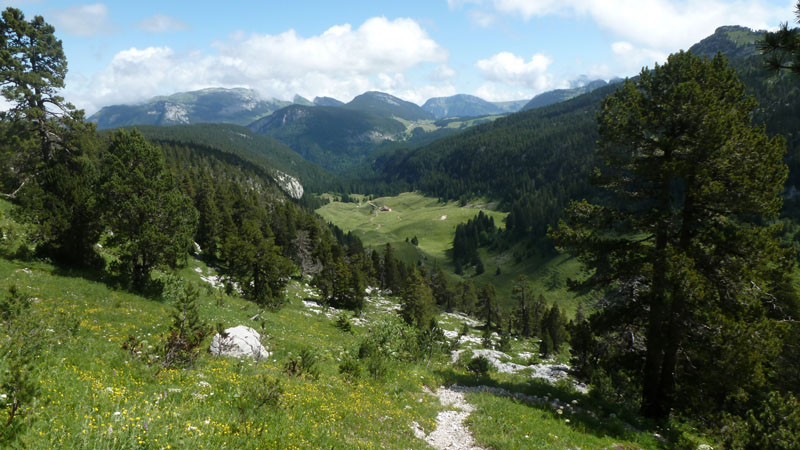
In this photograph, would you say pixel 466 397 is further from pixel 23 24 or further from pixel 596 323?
pixel 23 24

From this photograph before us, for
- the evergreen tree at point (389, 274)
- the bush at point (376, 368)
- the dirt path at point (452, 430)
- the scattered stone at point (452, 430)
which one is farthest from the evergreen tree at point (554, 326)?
the bush at point (376, 368)

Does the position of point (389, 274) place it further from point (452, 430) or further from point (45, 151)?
point (452, 430)

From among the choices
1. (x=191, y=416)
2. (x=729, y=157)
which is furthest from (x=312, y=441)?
(x=729, y=157)

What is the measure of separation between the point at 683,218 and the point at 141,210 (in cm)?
2893

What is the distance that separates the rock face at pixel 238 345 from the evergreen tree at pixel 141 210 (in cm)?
1088

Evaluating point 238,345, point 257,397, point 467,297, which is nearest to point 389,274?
point 467,297

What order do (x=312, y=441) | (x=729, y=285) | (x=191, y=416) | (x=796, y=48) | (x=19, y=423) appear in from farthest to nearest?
1. (x=729, y=285)
2. (x=796, y=48)
3. (x=312, y=441)
4. (x=191, y=416)
5. (x=19, y=423)

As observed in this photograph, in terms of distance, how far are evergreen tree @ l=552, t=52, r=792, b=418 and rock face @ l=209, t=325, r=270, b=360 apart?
14.1 metres

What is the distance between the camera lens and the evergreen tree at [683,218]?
42.9ft

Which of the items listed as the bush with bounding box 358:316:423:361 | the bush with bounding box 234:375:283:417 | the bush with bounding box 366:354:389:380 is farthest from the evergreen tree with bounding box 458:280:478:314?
the bush with bounding box 234:375:283:417

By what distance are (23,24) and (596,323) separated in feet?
153

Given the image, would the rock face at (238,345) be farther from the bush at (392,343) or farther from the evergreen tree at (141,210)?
the evergreen tree at (141,210)

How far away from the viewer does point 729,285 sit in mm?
13312

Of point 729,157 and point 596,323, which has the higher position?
point 729,157
